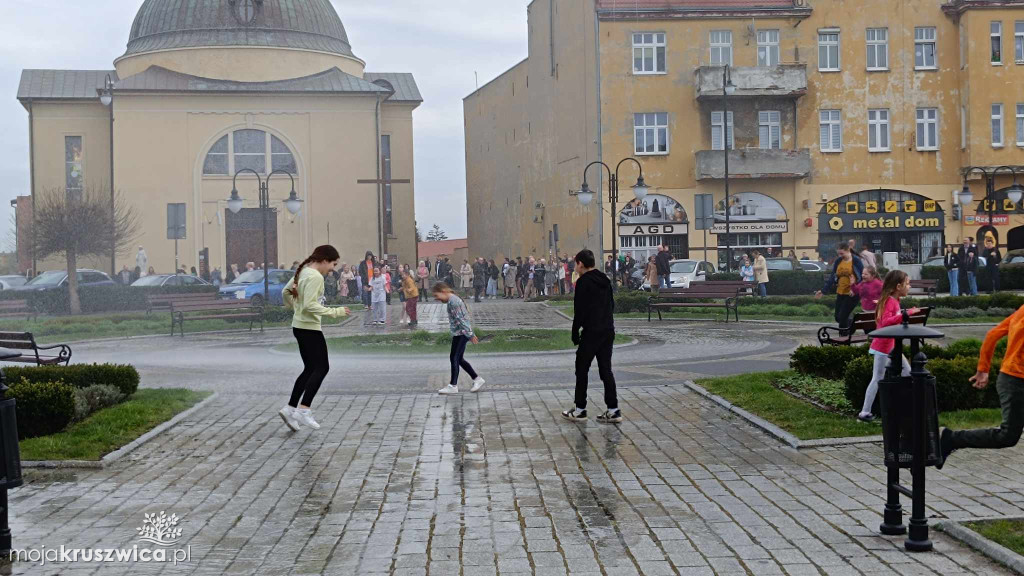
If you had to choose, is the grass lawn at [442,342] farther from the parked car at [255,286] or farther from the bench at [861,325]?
the parked car at [255,286]

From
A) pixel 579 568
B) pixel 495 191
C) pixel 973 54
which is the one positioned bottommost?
pixel 579 568

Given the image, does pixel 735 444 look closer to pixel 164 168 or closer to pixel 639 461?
pixel 639 461

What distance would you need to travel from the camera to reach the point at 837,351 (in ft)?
43.0

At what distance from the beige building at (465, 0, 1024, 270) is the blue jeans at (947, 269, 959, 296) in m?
14.0

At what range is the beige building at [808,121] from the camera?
47.5 metres

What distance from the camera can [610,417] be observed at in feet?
36.8

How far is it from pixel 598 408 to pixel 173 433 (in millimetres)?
4346

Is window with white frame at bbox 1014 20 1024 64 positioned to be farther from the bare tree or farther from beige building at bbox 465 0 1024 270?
the bare tree

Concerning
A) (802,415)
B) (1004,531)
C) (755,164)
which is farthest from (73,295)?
(1004,531)

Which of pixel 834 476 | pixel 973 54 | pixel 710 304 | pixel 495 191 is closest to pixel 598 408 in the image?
pixel 834 476

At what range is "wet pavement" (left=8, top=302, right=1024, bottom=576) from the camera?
242 inches

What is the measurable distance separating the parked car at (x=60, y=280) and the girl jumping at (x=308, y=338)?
30929 mm

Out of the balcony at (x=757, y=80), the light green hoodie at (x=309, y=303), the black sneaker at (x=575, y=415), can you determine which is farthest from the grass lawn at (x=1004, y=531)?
the balcony at (x=757, y=80)

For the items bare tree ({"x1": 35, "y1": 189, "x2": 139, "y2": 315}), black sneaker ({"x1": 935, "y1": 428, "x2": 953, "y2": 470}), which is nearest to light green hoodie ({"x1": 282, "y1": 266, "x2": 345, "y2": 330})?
black sneaker ({"x1": 935, "y1": 428, "x2": 953, "y2": 470})
